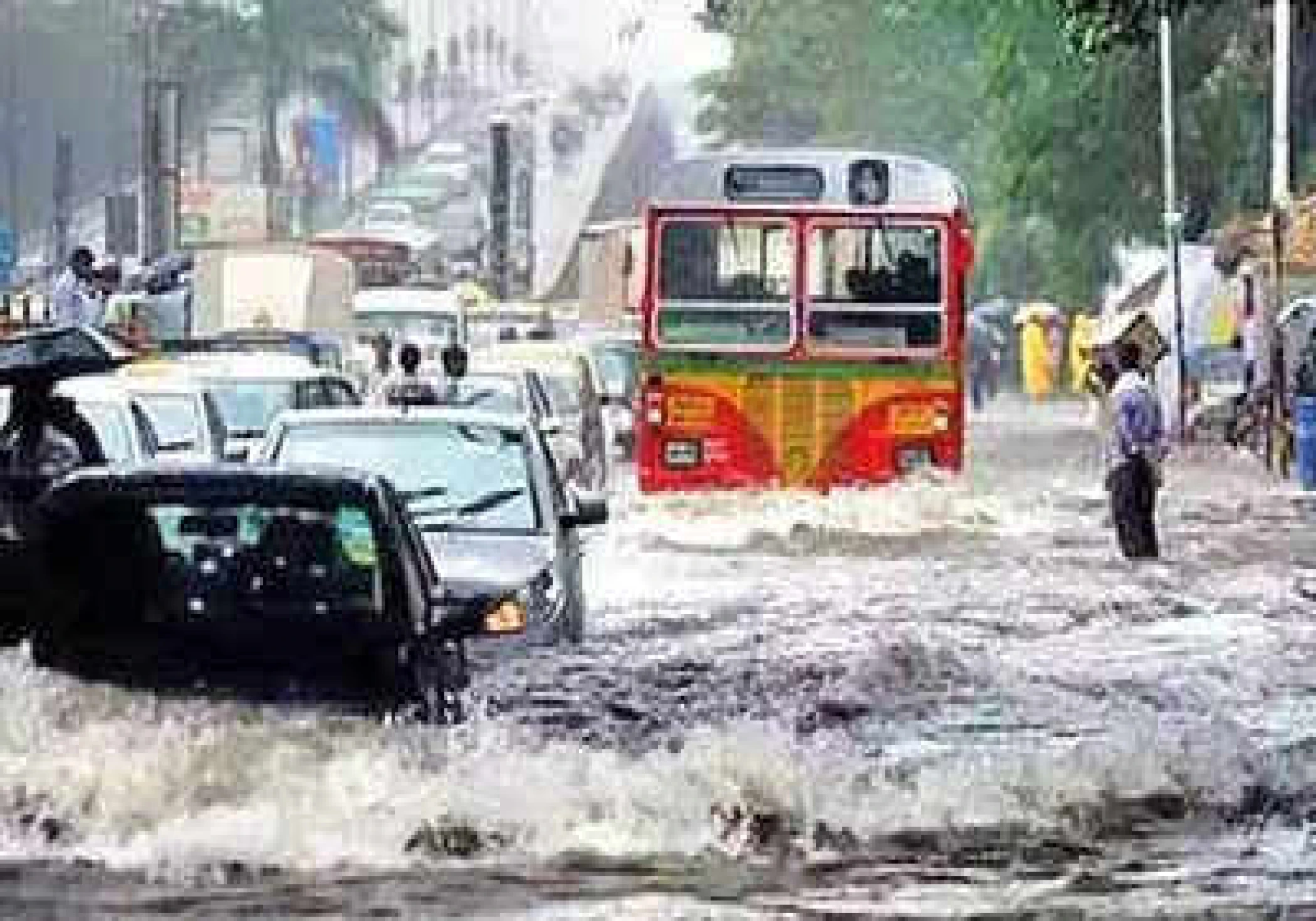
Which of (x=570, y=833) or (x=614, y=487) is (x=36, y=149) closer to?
(x=614, y=487)

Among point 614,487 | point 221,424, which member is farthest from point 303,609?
point 614,487

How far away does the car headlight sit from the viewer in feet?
47.5

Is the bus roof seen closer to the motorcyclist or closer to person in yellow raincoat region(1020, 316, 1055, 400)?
the motorcyclist

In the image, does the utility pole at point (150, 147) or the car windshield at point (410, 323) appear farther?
the utility pole at point (150, 147)

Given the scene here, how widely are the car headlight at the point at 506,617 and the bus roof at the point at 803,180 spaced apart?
1398 centimetres

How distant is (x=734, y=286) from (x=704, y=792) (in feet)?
53.0

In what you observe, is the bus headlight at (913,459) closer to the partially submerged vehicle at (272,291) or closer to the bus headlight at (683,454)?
the bus headlight at (683,454)

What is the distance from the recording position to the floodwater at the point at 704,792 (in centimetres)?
1160

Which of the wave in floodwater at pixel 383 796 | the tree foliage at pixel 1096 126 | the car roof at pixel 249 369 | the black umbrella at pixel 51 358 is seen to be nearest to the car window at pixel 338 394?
the car roof at pixel 249 369

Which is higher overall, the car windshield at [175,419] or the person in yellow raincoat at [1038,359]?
the car windshield at [175,419]

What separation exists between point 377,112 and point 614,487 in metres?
63.3

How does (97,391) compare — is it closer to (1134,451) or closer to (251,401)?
(251,401)

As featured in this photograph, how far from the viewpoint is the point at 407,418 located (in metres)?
17.9

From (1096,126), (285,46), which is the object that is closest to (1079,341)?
(1096,126)
